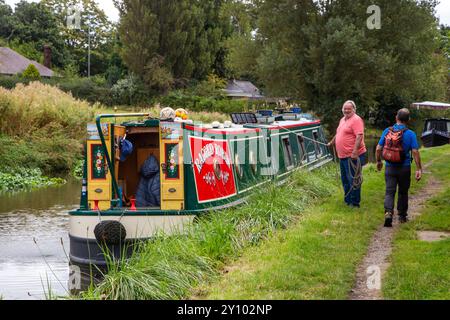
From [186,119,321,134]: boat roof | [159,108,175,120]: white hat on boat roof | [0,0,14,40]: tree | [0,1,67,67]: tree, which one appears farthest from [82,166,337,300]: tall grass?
[0,0,14,40]: tree

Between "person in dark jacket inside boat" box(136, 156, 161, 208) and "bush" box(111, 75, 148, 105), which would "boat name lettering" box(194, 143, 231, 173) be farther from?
"bush" box(111, 75, 148, 105)

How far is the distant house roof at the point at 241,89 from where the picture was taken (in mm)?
60494

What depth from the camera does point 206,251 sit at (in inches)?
323

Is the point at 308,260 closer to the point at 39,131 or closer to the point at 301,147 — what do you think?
the point at 301,147

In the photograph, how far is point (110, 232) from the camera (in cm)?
1013

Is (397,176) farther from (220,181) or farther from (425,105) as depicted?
(425,105)

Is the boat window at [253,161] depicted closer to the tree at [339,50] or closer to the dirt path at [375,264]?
the dirt path at [375,264]

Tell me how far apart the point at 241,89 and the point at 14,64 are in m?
19.6

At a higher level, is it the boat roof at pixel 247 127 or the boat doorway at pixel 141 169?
the boat roof at pixel 247 127

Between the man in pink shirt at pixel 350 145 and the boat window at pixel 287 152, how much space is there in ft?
11.7

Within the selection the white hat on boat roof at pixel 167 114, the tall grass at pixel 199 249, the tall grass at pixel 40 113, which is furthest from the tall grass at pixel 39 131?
A: the tall grass at pixel 199 249

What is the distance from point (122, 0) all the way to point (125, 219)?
4474 centimetres

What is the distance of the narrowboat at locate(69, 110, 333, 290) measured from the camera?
10.3 m

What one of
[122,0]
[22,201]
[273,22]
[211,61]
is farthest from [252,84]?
[22,201]
